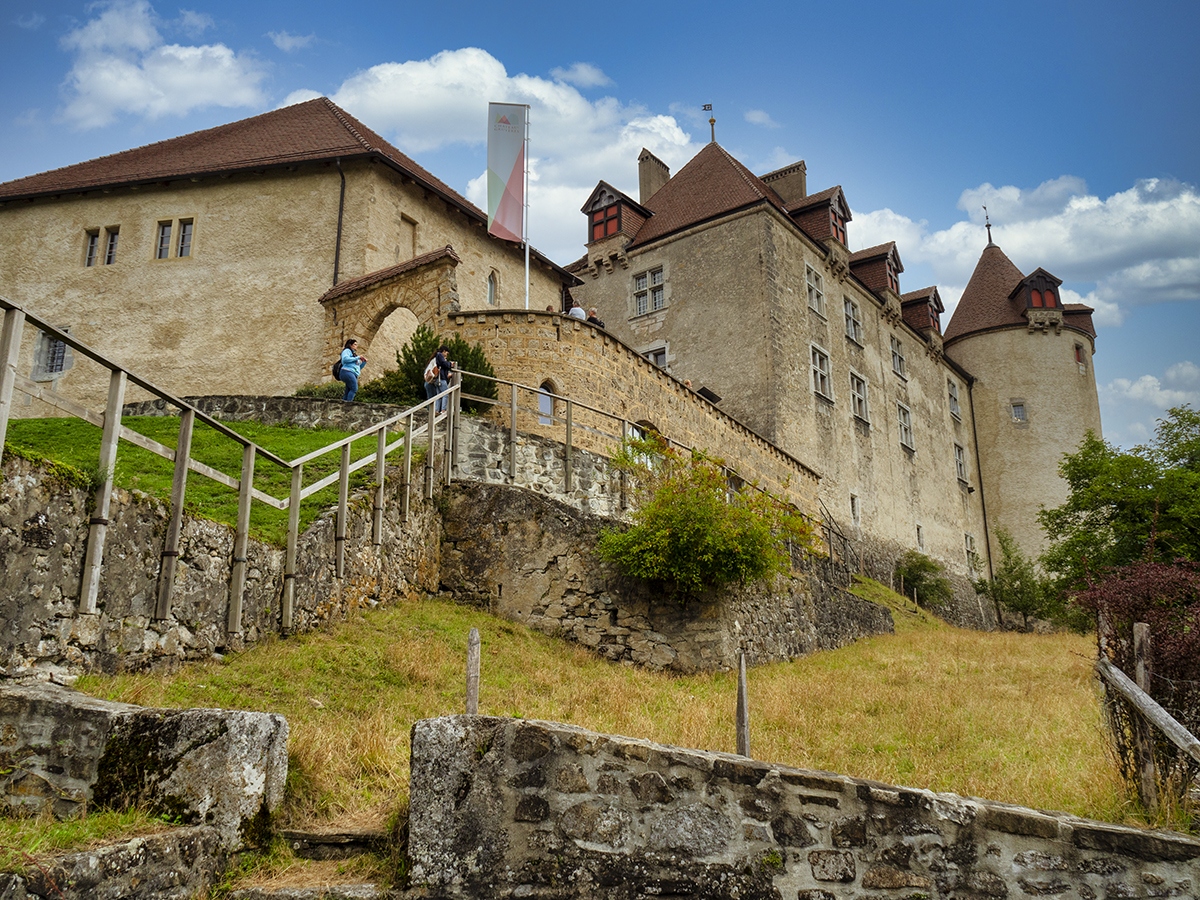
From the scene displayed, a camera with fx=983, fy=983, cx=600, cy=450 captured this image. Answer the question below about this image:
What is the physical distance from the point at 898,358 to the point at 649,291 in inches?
449

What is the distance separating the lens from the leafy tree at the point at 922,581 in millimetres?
31438

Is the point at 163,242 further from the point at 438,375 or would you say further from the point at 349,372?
the point at 438,375

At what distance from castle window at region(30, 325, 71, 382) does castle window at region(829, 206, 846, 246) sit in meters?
23.2

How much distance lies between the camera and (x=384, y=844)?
17.4ft

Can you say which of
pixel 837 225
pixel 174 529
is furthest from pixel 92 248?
pixel 837 225

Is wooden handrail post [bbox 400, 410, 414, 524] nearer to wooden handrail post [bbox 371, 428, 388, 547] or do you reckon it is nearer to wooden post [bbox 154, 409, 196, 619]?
wooden handrail post [bbox 371, 428, 388, 547]

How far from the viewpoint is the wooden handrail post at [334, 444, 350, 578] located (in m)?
10.3

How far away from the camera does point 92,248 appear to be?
81.5 feet

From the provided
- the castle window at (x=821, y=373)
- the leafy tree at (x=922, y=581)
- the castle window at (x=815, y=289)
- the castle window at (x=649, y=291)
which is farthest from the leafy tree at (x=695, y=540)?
the leafy tree at (x=922, y=581)

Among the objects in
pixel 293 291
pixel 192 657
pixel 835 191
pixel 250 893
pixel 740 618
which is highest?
pixel 835 191

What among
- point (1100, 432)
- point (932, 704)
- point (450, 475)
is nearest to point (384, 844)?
point (932, 704)

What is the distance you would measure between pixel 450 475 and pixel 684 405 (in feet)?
27.6

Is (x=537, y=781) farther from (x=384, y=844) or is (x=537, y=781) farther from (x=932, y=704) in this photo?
(x=932, y=704)

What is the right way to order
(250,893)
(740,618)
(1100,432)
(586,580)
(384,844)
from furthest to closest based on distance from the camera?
(1100,432) → (740,618) → (586,580) → (384,844) → (250,893)
